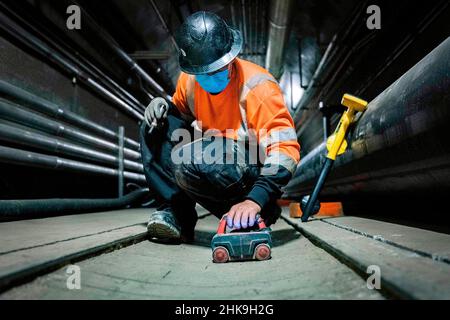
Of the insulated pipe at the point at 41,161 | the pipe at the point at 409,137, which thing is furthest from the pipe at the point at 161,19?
the pipe at the point at 409,137

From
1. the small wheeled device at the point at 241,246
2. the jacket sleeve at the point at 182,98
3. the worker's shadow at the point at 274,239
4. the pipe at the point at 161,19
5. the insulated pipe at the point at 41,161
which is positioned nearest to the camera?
the small wheeled device at the point at 241,246

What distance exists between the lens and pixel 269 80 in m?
1.57

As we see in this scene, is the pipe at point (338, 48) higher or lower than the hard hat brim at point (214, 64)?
higher

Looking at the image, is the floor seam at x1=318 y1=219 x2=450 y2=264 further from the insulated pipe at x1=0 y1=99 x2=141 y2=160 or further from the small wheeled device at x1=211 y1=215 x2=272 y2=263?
the insulated pipe at x1=0 y1=99 x2=141 y2=160

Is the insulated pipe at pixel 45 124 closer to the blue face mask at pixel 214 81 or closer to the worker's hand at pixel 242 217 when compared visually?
the blue face mask at pixel 214 81

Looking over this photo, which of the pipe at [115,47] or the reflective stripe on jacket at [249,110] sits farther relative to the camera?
the pipe at [115,47]

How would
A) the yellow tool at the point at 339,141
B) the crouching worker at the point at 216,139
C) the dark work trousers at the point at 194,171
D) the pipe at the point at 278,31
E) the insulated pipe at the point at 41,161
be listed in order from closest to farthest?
the crouching worker at the point at 216,139 < the dark work trousers at the point at 194,171 < the yellow tool at the point at 339,141 < the insulated pipe at the point at 41,161 < the pipe at the point at 278,31

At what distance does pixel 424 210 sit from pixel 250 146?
4.42 feet

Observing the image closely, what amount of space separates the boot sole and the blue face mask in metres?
0.73

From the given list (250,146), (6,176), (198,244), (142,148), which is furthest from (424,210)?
(6,176)

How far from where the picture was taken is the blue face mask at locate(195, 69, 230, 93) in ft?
5.33

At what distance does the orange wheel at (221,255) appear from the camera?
1.23m

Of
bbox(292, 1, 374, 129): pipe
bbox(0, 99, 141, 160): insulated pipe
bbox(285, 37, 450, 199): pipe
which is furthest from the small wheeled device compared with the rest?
bbox(292, 1, 374, 129): pipe

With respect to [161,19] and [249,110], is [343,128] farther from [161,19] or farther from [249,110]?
[161,19]
